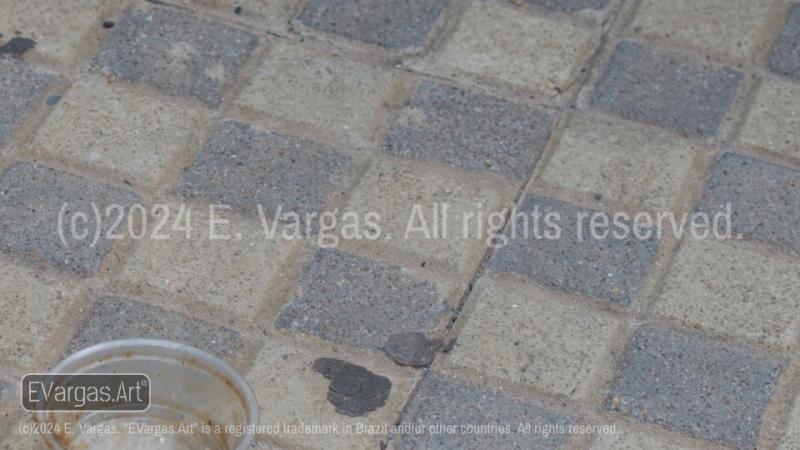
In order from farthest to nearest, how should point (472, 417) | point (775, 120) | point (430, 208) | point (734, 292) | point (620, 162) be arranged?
point (775, 120)
point (620, 162)
point (430, 208)
point (734, 292)
point (472, 417)

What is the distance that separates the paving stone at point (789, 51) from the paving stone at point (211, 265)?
1.24 metres

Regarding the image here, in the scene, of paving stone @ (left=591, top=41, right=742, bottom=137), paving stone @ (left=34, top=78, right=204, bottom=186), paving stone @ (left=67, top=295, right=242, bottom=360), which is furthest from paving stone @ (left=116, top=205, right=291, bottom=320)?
paving stone @ (left=591, top=41, right=742, bottom=137)

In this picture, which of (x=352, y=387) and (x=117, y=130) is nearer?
(x=352, y=387)

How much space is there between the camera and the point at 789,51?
10.0ft

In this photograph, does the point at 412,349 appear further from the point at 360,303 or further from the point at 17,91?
the point at 17,91

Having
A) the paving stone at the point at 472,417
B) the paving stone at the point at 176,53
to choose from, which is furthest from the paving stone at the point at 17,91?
the paving stone at the point at 472,417

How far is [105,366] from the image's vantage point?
2309 mm

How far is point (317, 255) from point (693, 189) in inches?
31.6

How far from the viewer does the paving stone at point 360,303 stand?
8.07ft

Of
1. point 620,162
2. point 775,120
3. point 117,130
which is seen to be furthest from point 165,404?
point 775,120

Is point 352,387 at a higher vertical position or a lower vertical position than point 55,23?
lower

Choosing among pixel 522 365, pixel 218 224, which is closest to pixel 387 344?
pixel 522 365

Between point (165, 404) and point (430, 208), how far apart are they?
68cm

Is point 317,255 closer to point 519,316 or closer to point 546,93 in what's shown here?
point 519,316
